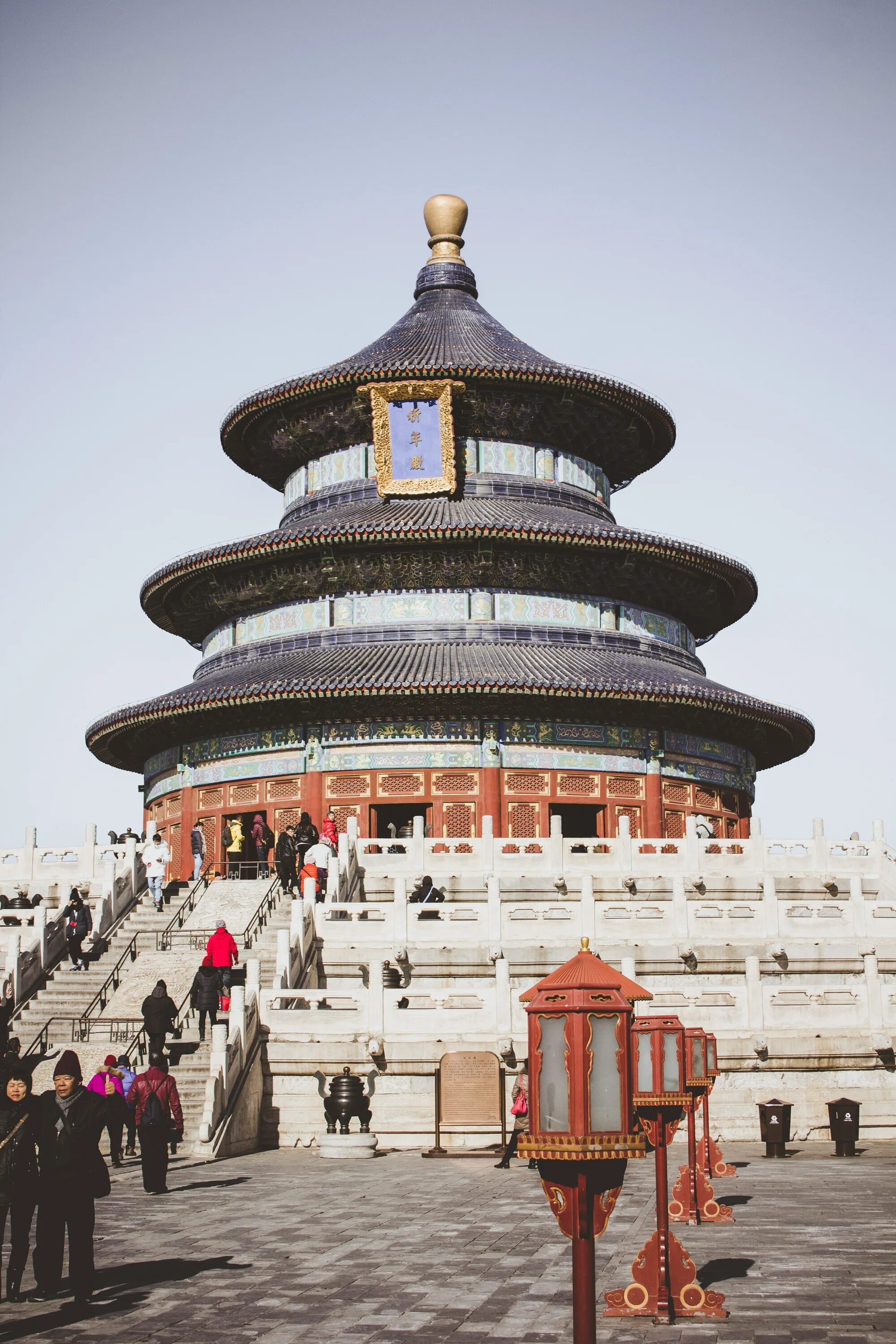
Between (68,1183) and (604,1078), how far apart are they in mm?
5697

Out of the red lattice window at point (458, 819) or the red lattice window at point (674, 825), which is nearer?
the red lattice window at point (458, 819)

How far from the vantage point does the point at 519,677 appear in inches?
1467

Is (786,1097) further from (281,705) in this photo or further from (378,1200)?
(281,705)

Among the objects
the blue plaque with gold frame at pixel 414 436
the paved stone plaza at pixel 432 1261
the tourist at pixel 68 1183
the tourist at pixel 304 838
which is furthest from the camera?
the blue plaque with gold frame at pixel 414 436

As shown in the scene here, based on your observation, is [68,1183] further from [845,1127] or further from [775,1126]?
[845,1127]

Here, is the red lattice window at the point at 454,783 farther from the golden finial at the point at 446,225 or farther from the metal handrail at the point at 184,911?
the golden finial at the point at 446,225

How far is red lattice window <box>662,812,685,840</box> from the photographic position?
3900 centimetres

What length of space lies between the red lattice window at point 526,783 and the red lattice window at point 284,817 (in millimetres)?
5079

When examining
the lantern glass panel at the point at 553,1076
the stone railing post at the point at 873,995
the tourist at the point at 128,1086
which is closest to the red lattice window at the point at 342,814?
the tourist at the point at 128,1086

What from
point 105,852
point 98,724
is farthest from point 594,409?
point 105,852

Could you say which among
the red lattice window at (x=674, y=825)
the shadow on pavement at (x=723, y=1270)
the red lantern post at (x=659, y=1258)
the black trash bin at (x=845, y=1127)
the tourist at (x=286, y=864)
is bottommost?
the black trash bin at (x=845, y=1127)

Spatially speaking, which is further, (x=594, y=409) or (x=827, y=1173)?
(x=594, y=409)

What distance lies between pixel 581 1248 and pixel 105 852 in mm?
25630

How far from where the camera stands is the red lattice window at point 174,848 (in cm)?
4038
